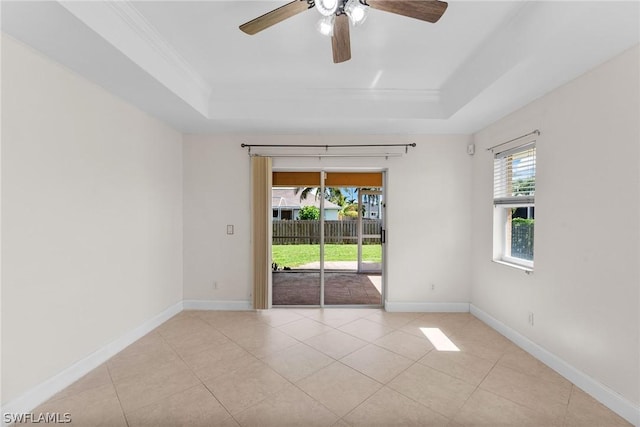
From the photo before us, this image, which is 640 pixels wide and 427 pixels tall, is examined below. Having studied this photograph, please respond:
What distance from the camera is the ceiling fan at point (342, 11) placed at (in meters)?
A: 1.44

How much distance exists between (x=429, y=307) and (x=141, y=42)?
13.9ft

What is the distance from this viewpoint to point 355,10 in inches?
62.0

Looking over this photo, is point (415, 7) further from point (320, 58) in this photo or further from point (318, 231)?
point (318, 231)

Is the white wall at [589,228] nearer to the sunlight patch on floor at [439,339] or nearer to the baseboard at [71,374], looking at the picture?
the sunlight patch on floor at [439,339]

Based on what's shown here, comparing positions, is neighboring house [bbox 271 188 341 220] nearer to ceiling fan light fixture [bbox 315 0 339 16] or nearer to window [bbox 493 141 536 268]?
window [bbox 493 141 536 268]

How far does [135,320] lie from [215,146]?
2328 millimetres

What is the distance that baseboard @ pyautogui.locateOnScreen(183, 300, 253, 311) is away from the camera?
3.76 metres

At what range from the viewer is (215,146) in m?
3.75

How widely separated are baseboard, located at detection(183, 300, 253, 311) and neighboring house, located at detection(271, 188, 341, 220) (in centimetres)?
138

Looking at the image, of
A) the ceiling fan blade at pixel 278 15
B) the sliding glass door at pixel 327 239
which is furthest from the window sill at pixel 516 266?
the ceiling fan blade at pixel 278 15

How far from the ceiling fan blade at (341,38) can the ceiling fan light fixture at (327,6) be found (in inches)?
3.6

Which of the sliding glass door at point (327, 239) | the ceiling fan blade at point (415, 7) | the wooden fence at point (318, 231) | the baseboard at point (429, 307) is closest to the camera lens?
the ceiling fan blade at point (415, 7)

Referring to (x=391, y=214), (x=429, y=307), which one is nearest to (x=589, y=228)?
(x=391, y=214)

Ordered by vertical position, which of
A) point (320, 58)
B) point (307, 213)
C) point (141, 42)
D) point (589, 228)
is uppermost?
point (320, 58)
